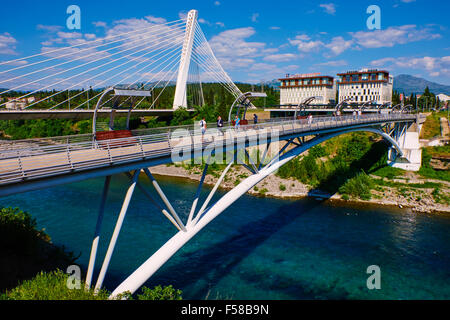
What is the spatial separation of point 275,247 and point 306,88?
71946mm

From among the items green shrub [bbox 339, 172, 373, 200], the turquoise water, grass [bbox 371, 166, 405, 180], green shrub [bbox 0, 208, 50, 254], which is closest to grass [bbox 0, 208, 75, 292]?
green shrub [bbox 0, 208, 50, 254]

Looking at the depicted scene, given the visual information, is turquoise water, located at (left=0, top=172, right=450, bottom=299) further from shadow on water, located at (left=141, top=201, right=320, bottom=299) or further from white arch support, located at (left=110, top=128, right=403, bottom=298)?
white arch support, located at (left=110, top=128, right=403, bottom=298)

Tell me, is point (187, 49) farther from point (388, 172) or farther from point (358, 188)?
point (388, 172)

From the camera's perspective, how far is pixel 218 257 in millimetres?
19672

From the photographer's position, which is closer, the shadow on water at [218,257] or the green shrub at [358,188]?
the shadow on water at [218,257]

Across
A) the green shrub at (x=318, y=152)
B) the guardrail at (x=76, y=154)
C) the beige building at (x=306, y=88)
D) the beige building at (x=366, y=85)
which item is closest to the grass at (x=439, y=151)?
the green shrub at (x=318, y=152)

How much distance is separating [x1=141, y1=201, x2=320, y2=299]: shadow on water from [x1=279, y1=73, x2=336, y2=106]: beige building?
202 ft

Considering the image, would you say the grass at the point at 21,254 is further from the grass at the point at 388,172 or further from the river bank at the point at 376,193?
the grass at the point at 388,172

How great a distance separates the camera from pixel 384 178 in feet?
123

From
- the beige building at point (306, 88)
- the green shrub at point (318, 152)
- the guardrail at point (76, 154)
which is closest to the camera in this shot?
the guardrail at point (76, 154)

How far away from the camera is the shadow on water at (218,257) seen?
16.9 metres

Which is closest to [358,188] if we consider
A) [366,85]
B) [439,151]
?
[439,151]

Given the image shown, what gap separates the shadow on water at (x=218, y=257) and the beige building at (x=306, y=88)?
61489 mm

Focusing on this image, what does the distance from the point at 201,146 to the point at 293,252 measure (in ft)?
37.7
